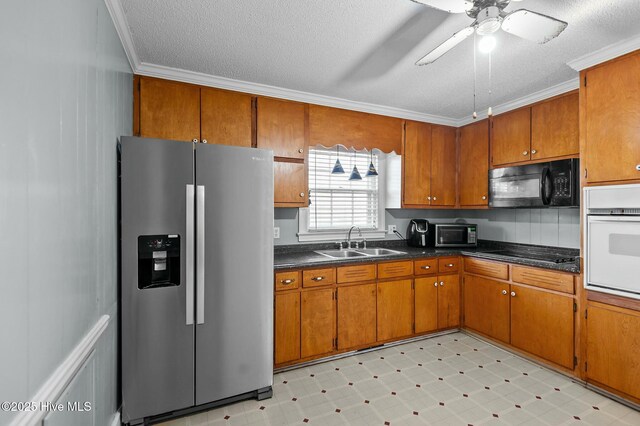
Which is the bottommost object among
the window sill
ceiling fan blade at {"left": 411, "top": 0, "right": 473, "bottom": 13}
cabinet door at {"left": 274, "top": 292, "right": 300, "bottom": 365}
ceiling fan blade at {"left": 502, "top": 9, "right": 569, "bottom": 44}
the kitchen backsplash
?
cabinet door at {"left": 274, "top": 292, "right": 300, "bottom": 365}

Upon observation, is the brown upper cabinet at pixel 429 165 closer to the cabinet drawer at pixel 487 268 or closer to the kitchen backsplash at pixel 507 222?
the kitchen backsplash at pixel 507 222

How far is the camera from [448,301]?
3424mm

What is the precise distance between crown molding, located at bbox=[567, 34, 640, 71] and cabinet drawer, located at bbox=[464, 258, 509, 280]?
1.74 m

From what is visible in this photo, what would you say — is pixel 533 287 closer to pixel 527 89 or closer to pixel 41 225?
pixel 527 89

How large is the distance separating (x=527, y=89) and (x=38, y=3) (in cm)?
346

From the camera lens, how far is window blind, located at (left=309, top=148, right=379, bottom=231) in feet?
11.5

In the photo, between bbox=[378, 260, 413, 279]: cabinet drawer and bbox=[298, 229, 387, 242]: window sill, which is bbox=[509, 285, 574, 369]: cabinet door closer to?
bbox=[378, 260, 413, 279]: cabinet drawer

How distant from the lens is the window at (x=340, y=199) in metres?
3.50

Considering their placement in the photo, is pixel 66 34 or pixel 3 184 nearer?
pixel 3 184

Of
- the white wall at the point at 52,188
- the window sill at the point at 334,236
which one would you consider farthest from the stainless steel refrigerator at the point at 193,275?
the window sill at the point at 334,236

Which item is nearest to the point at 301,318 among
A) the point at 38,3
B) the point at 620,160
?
the point at 38,3

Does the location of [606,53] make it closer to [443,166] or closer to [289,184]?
[443,166]

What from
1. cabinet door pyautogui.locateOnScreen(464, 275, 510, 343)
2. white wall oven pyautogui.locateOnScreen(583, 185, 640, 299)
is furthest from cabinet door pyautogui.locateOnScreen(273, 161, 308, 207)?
white wall oven pyautogui.locateOnScreen(583, 185, 640, 299)

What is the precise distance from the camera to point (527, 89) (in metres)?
2.94
